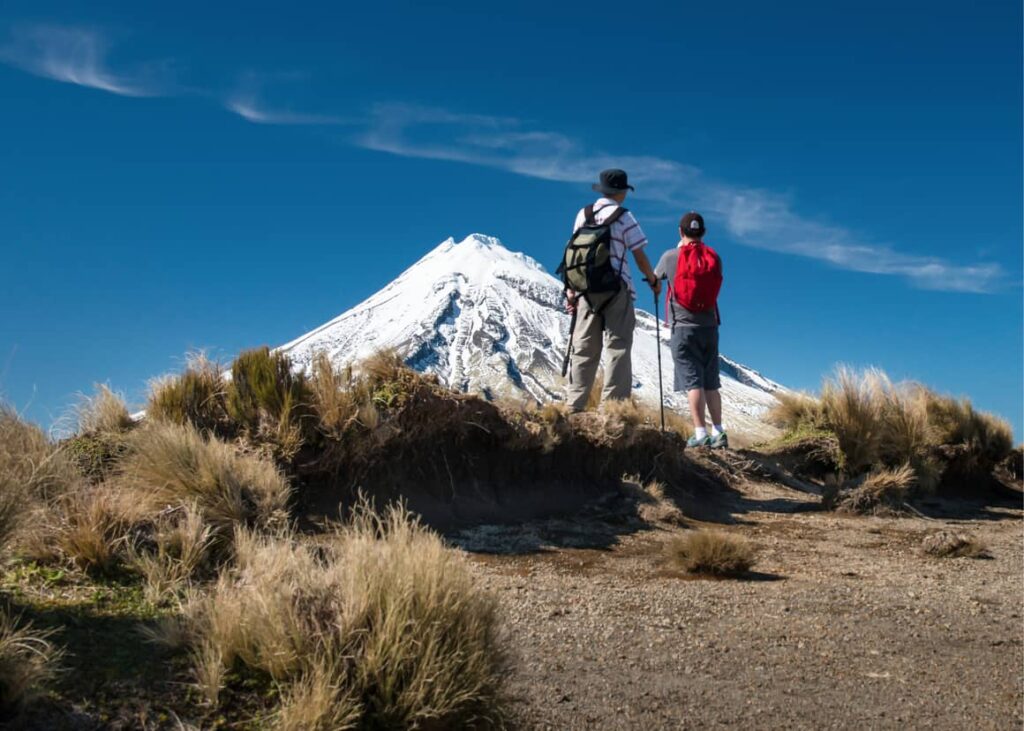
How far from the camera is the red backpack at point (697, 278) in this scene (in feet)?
24.2

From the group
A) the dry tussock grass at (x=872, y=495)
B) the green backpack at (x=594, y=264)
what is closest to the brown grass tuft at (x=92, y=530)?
the green backpack at (x=594, y=264)

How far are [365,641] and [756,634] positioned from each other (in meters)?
2.00

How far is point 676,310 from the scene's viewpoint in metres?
7.57

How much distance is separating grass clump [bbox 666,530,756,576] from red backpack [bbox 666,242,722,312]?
3.04 metres

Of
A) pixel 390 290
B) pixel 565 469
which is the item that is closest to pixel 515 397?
pixel 565 469

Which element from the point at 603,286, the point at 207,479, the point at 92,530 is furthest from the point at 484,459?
the point at 92,530

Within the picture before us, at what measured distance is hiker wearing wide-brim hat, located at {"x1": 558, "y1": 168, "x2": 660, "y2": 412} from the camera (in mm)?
7023

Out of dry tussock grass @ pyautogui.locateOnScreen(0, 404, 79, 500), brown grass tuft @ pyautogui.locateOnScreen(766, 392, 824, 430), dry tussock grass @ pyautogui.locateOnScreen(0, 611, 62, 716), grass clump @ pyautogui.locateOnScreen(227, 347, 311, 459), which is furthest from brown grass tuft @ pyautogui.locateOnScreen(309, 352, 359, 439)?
brown grass tuft @ pyautogui.locateOnScreen(766, 392, 824, 430)

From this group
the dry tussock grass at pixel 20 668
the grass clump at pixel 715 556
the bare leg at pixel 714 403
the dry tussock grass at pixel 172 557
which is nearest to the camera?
the dry tussock grass at pixel 20 668

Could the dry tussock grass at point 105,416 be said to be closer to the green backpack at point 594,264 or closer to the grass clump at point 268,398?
the grass clump at point 268,398

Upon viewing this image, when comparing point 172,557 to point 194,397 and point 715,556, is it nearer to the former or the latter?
point 194,397

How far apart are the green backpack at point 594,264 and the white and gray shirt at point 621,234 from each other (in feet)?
0.13

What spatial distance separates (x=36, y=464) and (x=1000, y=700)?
4.18 metres

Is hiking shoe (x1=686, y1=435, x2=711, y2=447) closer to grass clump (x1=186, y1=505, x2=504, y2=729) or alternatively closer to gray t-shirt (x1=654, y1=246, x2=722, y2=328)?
gray t-shirt (x1=654, y1=246, x2=722, y2=328)
